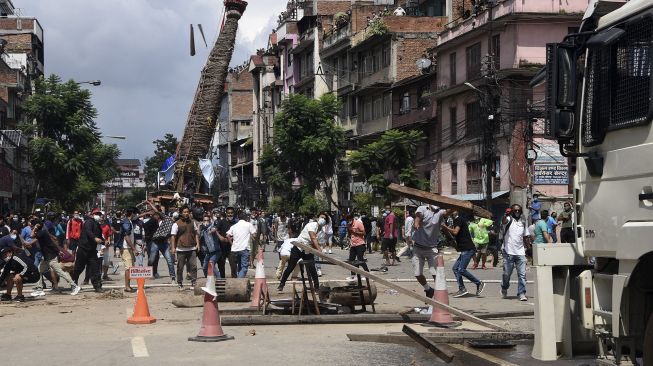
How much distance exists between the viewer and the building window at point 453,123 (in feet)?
150

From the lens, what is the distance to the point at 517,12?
39.5 metres

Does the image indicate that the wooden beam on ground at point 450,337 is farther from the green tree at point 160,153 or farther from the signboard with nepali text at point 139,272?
the green tree at point 160,153

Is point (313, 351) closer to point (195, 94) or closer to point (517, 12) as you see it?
point (517, 12)

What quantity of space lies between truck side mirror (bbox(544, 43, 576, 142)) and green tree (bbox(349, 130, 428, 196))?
133ft

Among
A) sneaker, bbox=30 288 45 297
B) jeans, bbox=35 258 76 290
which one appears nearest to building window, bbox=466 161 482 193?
jeans, bbox=35 258 76 290

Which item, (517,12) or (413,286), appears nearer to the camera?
(413,286)

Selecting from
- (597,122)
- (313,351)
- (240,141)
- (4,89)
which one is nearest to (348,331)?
(313,351)

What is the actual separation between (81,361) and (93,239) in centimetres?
873

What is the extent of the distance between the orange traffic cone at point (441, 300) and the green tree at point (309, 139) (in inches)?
1646

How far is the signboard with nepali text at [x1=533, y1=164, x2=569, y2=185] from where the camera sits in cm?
3912

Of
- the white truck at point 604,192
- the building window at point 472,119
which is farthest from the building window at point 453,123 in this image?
the white truck at point 604,192

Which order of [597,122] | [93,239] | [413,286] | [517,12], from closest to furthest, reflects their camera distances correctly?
[597,122] < [93,239] < [413,286] < [517,12]

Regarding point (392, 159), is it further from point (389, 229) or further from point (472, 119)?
point (389, 229)

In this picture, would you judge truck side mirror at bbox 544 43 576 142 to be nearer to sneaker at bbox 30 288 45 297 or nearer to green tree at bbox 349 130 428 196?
sneaker at bbox 30 288 45 297
